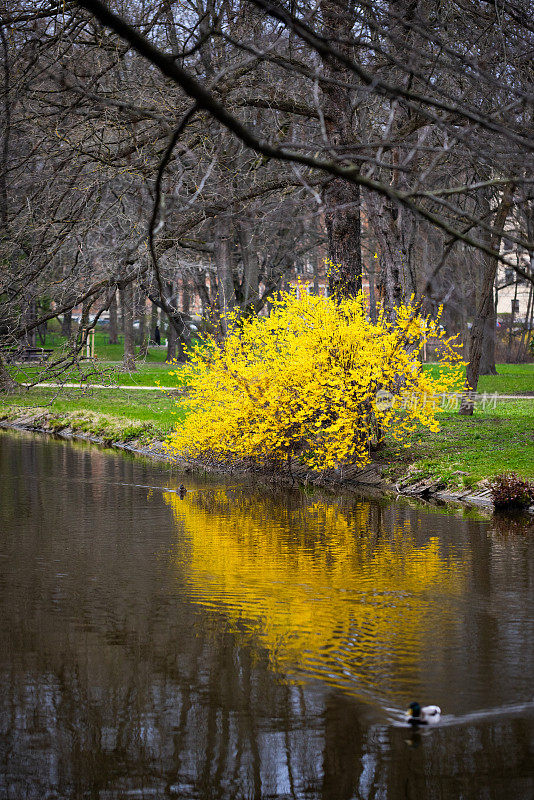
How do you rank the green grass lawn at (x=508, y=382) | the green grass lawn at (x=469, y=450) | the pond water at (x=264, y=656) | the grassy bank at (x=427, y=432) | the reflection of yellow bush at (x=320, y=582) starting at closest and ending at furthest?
1. the pond water at (x=264, y=656)
2. the reflection of yellow bush at (x=320, y=582)
3. the green grass lawn at (x=469, y=450)
4. the grassy bank at (x=427, y=432)
5. the green grass lawn at (x=508, y=382)

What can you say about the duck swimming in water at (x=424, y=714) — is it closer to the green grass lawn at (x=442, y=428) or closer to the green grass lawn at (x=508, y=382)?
the green grass lawn at (x=442, y=428)

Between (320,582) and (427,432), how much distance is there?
30.9 feet

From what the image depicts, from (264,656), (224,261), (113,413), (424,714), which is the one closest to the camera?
(424,714)

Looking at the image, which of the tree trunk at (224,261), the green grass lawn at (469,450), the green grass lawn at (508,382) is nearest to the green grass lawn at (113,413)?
the tree trunk at (224,261)

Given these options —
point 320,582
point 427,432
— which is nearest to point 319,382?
point 427,432

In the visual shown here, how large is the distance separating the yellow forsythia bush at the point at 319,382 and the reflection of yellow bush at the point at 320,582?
7.16ft

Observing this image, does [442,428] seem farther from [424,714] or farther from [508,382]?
[424,714]

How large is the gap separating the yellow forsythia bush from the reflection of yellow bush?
218cm

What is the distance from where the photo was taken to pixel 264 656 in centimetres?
848

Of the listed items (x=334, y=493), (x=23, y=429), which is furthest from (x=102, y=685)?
(x=23, y=429)

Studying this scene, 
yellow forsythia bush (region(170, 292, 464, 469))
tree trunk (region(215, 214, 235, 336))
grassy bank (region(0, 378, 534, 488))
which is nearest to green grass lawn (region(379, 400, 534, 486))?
grassy bank (region(0, 378, 534, 488))

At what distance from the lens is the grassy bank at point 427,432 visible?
16625mm

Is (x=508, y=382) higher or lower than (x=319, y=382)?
lower

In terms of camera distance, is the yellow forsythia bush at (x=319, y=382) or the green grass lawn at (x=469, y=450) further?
the yellow forsythia bush at (x=319, y=382)
